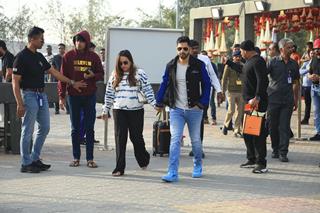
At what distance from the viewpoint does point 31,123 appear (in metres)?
10.2

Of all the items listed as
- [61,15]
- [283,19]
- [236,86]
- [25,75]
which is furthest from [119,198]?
[61,15]

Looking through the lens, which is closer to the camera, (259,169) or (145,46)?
(259,169)

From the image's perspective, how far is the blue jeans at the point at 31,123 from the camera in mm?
10102

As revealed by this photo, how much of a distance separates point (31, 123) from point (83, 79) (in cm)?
112

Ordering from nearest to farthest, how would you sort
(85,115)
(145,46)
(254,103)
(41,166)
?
1. (41,166)
2. (254,103)
3. (85,115)
4. (145,46)

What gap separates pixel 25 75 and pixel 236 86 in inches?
255

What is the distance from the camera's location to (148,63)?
44.4 feet

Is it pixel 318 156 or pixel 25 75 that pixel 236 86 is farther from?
pixel 25 75

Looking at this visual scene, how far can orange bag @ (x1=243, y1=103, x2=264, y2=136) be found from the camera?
1048 centimetres

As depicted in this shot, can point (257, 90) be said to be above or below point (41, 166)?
above

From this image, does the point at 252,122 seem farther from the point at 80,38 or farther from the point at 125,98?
the point at 80,38

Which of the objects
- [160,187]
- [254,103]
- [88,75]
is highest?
[88,75]

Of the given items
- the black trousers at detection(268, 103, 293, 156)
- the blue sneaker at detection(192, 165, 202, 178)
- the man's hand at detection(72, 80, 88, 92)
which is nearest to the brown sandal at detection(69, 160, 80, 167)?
the man's hand at detection(72, 80, 88, 92)

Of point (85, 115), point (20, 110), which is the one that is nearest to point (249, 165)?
point (85, 115)
